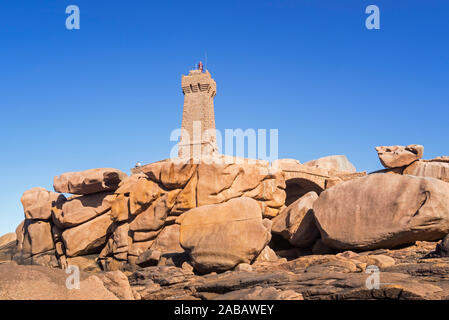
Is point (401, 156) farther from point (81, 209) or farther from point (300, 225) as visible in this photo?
point (81, 209)

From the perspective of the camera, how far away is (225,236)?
36.9 ft

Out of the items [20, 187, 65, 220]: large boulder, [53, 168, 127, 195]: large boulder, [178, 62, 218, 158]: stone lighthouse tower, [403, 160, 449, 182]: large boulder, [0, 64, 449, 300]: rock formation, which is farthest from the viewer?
[178, 62, 218, 158]: stone lighthouse tower

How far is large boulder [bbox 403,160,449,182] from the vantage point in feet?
67.5

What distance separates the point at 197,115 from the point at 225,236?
3521cm

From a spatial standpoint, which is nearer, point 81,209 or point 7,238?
point 81,209

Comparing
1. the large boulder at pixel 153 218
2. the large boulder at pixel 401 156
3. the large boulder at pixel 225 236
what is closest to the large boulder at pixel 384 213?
the large boulder at pixel 225 236

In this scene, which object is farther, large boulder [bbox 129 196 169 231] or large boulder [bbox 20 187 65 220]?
→ large boulder [bbox 20 187 65 220]

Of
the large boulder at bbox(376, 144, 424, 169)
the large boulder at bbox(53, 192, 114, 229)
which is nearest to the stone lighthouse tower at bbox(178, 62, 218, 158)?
the large boulder at bbox(53, 192, 114, 229)

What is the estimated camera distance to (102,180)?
18422 millimetres

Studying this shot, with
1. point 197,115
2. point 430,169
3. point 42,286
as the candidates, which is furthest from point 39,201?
point 197,115

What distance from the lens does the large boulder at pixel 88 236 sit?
18391mm

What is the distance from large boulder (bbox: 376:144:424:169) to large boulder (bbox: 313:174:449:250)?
32.3ft

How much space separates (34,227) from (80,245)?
3869mm

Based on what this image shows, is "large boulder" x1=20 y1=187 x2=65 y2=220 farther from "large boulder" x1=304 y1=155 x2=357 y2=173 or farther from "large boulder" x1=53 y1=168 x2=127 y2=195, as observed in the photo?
"large boulder" x1=304 y1=155 x2=357 y2=173
